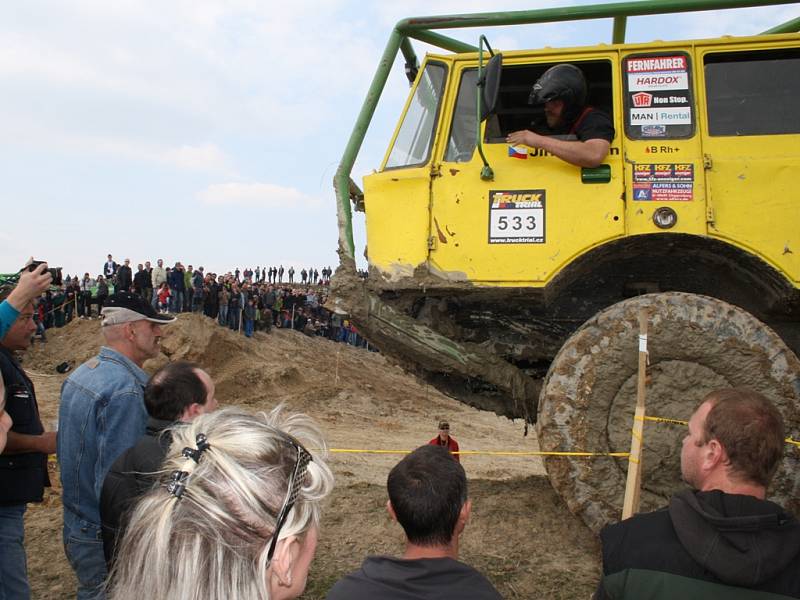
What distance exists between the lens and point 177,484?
1.21 m

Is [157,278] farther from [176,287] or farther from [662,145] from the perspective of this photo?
[662,145]

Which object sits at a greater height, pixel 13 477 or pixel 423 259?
pixel 423 259

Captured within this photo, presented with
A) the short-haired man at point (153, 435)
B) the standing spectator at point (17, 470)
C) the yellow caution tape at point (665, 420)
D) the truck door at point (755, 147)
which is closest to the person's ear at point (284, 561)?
the short-haired man at point (153, 435)

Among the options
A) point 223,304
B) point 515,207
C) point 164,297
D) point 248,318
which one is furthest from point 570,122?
point 248,318

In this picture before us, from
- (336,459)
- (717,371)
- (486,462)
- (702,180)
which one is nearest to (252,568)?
(717,371)

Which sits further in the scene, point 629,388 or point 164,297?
point 164,297

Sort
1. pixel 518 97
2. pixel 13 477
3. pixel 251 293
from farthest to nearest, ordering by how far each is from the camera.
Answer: pixel 251 293 → pixel 518 97 → pixel 13 477

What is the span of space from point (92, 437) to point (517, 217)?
9.57ft

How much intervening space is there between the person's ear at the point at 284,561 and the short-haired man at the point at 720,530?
3.71 ft

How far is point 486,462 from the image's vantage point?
11156 mm

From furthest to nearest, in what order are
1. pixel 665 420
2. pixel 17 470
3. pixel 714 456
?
pixel 665 420
pixel 17 470
pixel 714 456

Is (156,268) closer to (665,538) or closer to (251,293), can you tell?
(251,293)

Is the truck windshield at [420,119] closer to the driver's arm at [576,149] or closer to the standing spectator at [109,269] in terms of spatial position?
the driver's arm at [576,149]

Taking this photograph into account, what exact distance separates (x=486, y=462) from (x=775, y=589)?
9.53 metres
